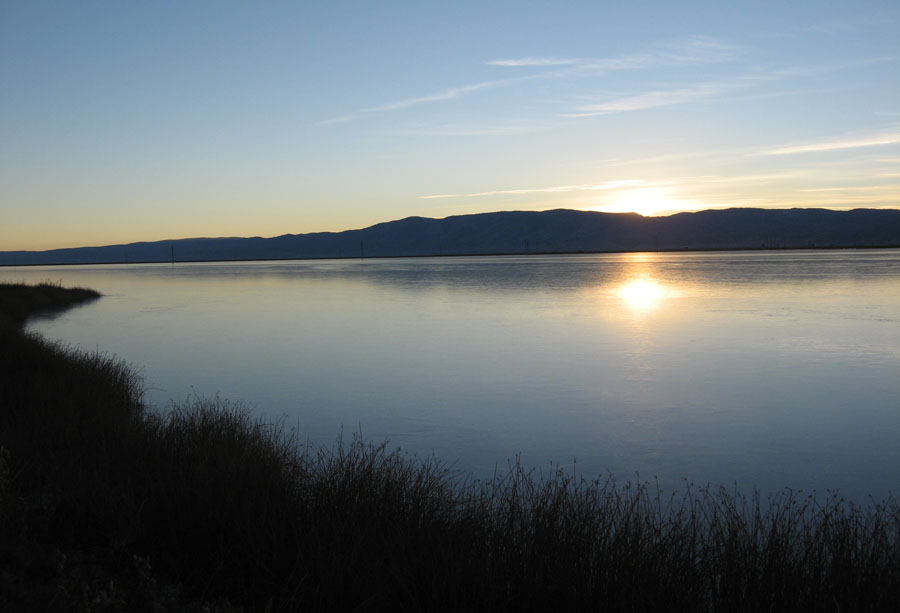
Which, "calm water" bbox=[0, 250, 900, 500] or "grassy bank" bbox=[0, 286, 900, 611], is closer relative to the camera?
"grassy bank" bbox=[0, 286, 900, 611]

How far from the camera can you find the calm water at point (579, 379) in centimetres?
802

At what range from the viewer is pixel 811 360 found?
13977mm

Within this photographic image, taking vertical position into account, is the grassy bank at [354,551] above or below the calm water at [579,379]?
above

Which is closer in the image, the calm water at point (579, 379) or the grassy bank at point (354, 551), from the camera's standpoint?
the grassy bank at point (354, 551)

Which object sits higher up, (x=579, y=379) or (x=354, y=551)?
(x=354, y=551)

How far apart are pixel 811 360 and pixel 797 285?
82.6 ft

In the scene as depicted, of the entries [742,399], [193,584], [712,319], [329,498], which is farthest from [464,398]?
[712,319]

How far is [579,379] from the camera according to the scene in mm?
12750

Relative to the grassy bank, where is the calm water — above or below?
below

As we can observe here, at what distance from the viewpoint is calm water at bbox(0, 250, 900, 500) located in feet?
26.3

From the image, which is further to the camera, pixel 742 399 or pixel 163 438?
pixel 742 399

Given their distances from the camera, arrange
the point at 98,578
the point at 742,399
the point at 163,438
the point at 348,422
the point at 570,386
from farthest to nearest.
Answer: the point at 570,386, the point at 742,399, the point at 348,422, the point at 163,438, the point at 98,578

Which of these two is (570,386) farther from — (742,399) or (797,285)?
(797,285)

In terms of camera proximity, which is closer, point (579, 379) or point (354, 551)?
point (354, 551)
